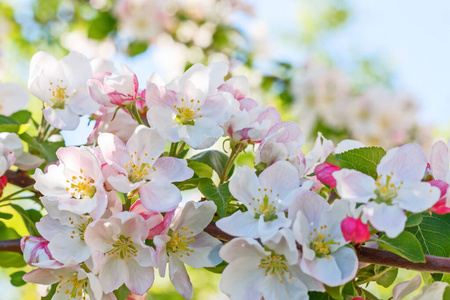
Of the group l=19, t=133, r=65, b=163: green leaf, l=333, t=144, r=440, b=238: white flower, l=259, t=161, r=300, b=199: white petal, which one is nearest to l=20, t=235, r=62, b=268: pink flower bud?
l=19, t=133, r=65, b=163: green leaf

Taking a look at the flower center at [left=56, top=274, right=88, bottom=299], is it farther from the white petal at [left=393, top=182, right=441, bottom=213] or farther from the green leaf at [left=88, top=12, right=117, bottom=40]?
the green leaf at [left=88, top=12, right=117, bottom=40]

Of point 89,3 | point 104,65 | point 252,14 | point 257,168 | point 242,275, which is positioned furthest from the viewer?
point 252,14

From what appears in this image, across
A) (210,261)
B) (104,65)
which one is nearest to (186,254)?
(210,261)

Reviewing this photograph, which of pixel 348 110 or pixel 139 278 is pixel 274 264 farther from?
pixel 348 110

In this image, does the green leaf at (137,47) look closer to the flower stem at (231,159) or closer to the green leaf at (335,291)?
the flower stem at (231,159)

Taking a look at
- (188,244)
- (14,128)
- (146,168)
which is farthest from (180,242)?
(14,128)

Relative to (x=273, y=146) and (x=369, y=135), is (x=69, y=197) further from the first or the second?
(x=369, y=135)
